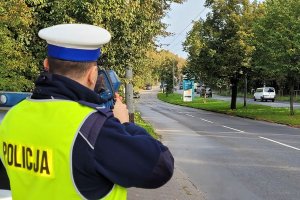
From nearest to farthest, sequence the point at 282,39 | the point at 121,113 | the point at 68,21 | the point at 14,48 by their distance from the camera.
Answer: the point at 121,113 → the point at 14,48 → the point at 68,21 → the point at 282,39

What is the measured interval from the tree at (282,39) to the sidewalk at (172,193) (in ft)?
67.8

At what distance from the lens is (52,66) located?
2.06m

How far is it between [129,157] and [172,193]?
660cm

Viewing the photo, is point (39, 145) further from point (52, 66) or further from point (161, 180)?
point (161, 180)

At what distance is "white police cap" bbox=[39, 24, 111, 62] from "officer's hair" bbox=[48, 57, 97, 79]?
17 mm

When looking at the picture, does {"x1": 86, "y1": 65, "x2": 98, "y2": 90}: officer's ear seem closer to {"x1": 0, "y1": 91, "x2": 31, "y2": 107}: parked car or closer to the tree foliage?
{"x1": 0, "y1": 91, "x2": 31, "y2": 107}: parked car

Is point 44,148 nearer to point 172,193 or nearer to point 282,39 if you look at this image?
point 172,193

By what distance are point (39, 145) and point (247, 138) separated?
55.2 ft

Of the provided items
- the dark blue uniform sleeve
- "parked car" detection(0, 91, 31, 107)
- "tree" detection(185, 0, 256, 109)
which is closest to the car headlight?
"parked car" detection(0, 91, 31, 107)

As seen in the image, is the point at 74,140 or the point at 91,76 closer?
the point at 74,140

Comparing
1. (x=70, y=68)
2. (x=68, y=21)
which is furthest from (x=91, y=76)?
(x=68, y=21)

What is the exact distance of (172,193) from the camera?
8.36 meters

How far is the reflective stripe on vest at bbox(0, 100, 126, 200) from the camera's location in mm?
1888

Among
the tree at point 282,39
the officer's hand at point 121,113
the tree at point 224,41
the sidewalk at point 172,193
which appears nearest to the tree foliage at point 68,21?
the sidewalk at point 172,193
